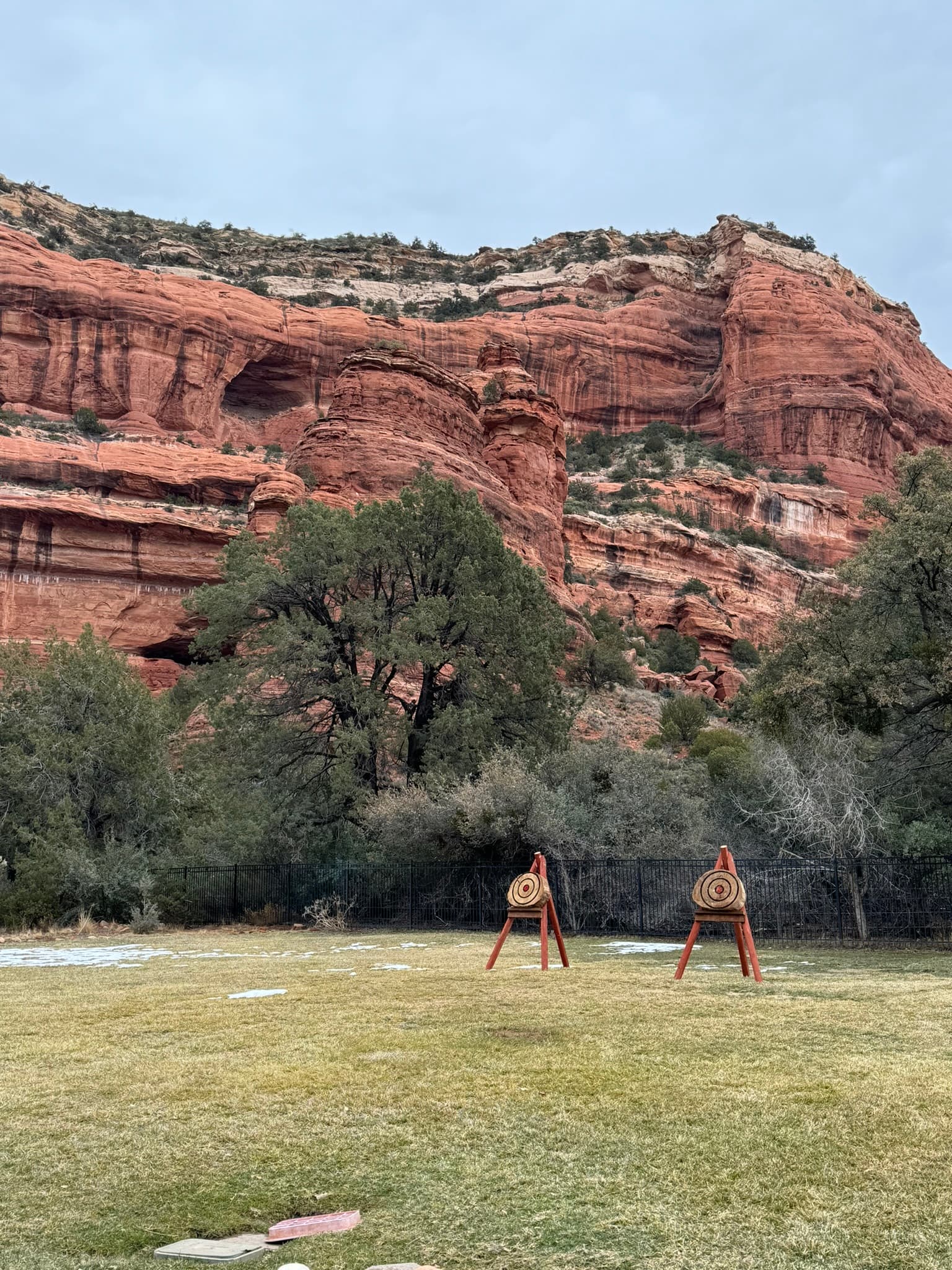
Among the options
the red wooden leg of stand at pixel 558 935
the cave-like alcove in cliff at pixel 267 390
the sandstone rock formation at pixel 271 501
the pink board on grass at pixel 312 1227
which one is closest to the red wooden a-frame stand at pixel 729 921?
the red wooden leg of stand at pixel 558 935

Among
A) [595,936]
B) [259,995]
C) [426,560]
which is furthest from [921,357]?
[259,995]

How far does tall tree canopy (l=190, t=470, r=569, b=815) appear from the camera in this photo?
89.2 feet

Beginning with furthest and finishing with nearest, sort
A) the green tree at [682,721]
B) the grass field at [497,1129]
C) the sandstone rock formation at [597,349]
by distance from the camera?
the sandstone rock formation at [597,349], the green tree at [682,721], the grass field at [497,1129]

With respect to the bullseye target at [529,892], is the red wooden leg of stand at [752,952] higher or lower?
lower

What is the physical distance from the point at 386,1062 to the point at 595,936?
12949 millimetres

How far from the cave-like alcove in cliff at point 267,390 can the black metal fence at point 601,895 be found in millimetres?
66885

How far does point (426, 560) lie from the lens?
97.3ft

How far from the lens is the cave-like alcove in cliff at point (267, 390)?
87.1 meters

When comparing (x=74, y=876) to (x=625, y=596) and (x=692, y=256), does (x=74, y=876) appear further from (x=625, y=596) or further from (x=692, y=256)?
(x=692, y=256)

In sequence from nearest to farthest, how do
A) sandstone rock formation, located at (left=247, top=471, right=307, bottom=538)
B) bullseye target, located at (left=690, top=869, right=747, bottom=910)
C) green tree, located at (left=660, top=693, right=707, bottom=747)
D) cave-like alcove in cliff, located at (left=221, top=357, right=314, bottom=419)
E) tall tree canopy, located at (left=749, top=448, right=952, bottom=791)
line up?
bullseye target, located at (left=690, top=869, right=747, bottom=910)
tall tree canopy, located at (left=749, top=448, right=952, bottom=791)
green tree, located at (left=660, top=693, right=707, bottom=747)
sandstone rock formation, located at (left=247, top=471, right=307, bottom=538)
cave-like alcove in cliff, located at (left=221, top=357, right=314, bottom=419)

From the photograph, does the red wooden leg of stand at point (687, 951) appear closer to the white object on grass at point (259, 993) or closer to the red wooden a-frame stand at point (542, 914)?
the red wooden a-frame stand at point (542, 914)

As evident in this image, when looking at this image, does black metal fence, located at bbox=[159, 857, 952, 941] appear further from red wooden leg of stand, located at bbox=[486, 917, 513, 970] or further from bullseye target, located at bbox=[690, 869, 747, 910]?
red wooden leg of stand, located at bbox=[486, 917, 513, 970]

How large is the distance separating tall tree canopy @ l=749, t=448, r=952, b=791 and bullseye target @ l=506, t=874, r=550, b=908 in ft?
27.0

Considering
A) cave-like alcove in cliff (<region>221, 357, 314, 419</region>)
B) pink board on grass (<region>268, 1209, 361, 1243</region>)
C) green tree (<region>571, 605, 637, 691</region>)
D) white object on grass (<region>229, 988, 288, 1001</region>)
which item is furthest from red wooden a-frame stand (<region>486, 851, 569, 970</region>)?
cave-like alcove in cliff (<region>221, 357, 314, 419</region>)
